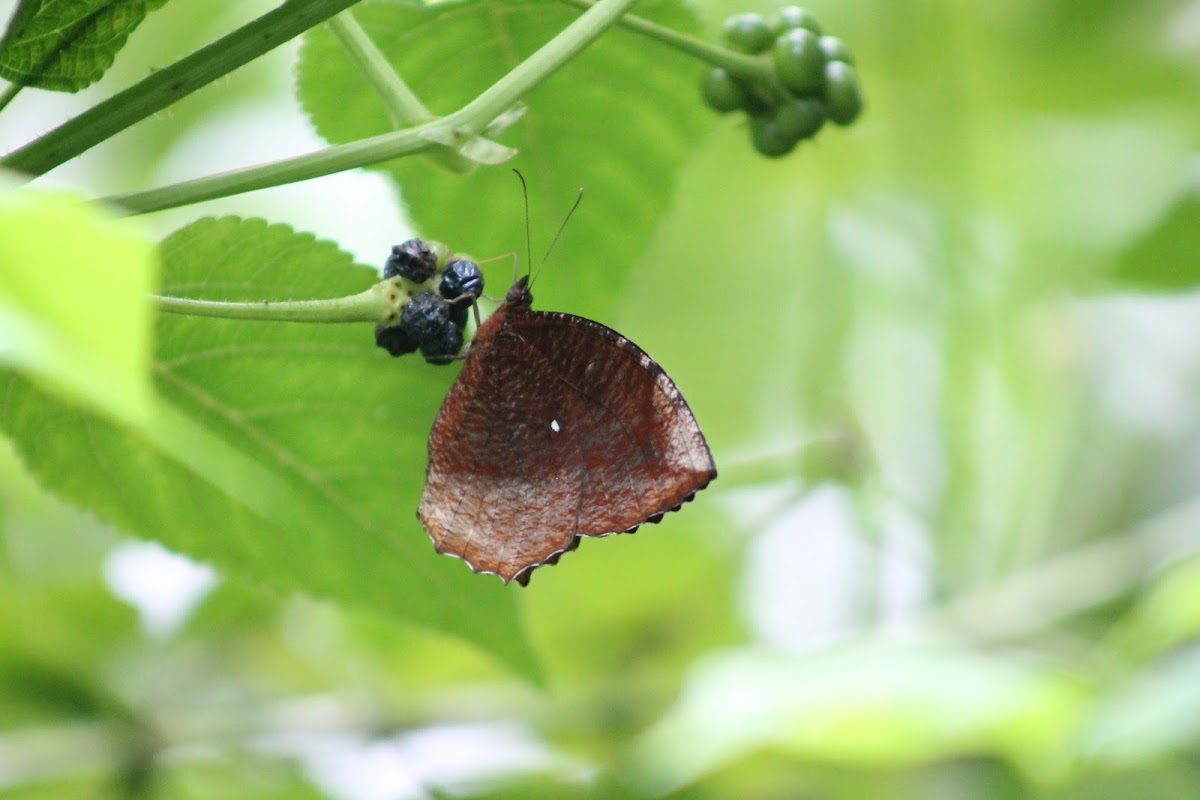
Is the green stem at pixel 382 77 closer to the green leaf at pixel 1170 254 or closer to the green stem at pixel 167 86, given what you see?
the green stem at pixel 167 86

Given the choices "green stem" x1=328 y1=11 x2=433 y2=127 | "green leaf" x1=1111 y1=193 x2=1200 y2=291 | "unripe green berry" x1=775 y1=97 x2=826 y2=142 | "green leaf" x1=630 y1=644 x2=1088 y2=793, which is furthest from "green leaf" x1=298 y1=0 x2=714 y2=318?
"green leaf" x1=1111 y1=193 x2=1200 y2=291

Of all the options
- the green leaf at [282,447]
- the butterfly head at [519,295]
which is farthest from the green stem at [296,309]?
the butterfly head at [519,295]

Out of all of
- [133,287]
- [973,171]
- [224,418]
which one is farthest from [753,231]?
[133,287]

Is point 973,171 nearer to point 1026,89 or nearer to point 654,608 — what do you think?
point 1026,89

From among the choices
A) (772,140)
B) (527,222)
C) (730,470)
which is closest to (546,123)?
(527,222)

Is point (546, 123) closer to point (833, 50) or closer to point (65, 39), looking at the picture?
point (833, 50)

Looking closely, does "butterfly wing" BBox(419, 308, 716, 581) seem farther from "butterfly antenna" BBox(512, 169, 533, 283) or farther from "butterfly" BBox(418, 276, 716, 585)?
"butterfly antenna" BBox(512, 169, 533, 283)
